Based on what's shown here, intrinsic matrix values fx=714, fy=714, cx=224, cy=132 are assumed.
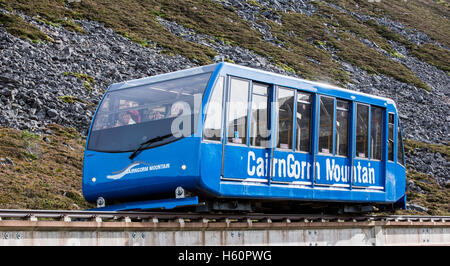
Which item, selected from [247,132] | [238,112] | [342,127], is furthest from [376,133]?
[238,112]

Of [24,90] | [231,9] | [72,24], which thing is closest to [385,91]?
[231,9]

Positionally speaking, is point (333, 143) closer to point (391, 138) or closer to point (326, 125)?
point (326, 125)

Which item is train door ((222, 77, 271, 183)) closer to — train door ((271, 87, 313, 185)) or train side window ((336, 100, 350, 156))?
train door ((271, 87, 313, 185))

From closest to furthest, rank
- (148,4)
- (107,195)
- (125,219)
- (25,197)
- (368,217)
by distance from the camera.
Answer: (125,219) < (107,195) < (368,217) < (25,197) < (148,4)

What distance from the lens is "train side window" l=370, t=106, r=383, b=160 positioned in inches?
765

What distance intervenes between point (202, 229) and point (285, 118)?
3.38 meters

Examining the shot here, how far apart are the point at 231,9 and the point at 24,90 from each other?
43289 mm

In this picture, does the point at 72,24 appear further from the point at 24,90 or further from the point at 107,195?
the point at 107,195

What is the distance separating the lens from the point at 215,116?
48.2 feet

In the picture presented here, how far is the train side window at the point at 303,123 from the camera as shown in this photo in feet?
55.2

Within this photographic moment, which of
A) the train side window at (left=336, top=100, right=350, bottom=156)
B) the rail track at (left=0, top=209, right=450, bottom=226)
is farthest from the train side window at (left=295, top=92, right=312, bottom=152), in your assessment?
the rail track at (left=0, top=209, right=450, bottom=226)

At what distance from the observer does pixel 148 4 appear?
224 ft

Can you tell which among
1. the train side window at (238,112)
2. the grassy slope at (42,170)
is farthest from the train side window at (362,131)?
the grassy slope at (42,170)
